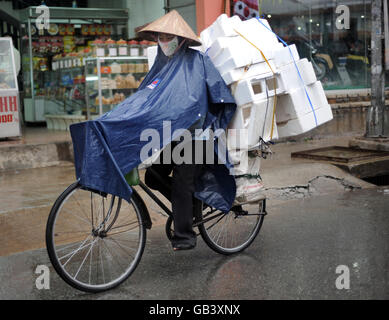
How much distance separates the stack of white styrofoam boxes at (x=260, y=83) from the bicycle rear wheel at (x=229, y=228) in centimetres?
65

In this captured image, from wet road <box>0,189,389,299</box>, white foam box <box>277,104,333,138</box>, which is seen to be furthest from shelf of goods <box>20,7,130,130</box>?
white foam box <box>277,104,333,138</box>

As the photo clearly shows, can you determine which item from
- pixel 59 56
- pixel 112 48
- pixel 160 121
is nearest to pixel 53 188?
pixel 160 121

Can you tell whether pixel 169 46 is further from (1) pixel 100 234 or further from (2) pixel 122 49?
(2) pixel 122 49

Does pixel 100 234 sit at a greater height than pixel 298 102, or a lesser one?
lesser

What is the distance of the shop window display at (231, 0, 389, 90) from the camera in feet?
38.0

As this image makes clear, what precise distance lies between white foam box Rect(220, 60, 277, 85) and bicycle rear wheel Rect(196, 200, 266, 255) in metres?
1.05

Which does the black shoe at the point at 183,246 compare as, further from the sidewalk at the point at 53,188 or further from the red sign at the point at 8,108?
the red sign at the point at 8,108

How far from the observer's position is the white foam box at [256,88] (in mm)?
4547

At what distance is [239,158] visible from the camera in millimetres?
4715

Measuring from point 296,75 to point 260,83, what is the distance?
0.38 metres

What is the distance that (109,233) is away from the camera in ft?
14.0

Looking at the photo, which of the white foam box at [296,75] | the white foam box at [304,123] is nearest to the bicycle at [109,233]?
the white foam box at [304,123]

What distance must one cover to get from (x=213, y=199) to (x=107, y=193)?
942 mm

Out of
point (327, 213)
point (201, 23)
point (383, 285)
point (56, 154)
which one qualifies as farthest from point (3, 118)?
point (383, 285)
